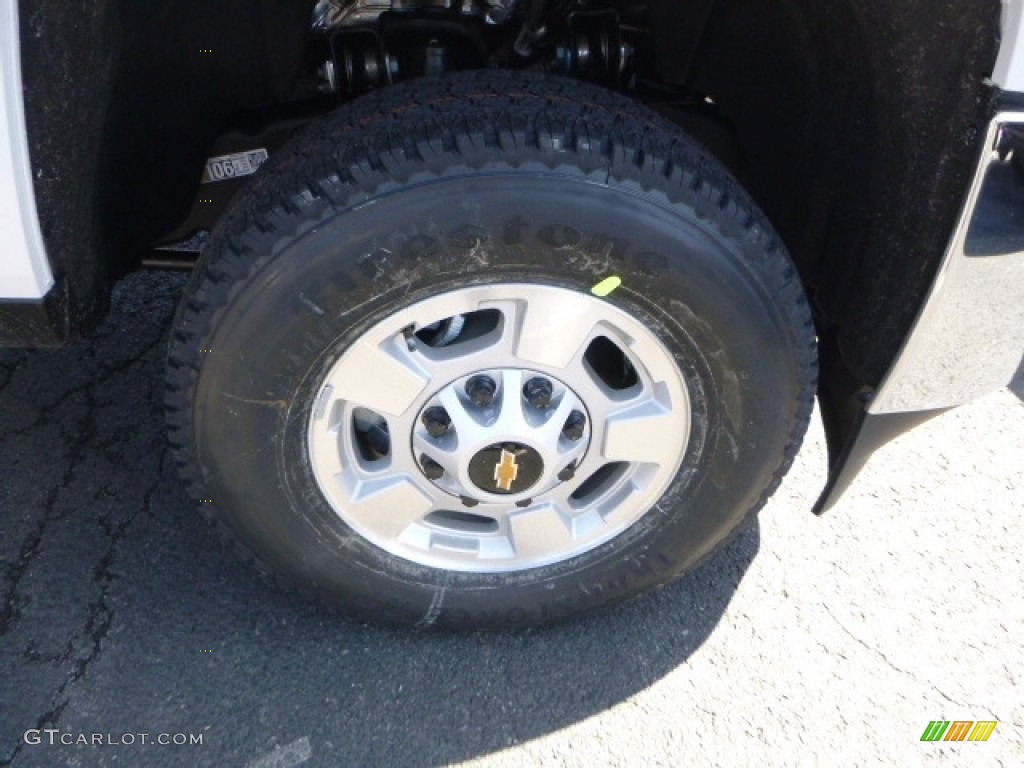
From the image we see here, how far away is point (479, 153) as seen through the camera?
5.12 feet

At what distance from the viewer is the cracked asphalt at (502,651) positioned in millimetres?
1938

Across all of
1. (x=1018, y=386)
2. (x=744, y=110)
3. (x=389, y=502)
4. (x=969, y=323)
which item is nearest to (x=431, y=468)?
(x=389, y=502)

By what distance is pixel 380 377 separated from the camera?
1724mm

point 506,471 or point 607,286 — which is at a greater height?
point 607,286

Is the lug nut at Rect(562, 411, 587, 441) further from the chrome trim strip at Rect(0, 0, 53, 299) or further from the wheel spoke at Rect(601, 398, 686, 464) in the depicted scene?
the chrome trim strip at Rect(0, 0, 53, 299)

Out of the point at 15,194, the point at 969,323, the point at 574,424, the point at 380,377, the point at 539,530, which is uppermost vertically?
the point at 15,194

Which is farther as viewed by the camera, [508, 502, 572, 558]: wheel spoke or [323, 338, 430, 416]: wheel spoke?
[508, 502, 572, 558]: wheel spoke

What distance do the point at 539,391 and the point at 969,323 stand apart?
2.50 ft

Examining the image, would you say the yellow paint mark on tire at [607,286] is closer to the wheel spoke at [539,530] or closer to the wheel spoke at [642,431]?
the wheel spoke at [642,431]

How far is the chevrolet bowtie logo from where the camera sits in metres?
1.85

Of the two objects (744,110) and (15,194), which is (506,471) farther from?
(744,110)

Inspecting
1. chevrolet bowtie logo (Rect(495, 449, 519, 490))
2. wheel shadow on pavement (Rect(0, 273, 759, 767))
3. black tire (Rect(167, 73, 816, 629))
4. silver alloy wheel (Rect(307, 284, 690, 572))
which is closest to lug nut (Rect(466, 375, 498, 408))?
silver alloy wheel (Rect(307, 284, 690, 572))

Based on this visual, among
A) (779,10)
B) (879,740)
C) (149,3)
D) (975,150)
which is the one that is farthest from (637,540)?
(149,3)

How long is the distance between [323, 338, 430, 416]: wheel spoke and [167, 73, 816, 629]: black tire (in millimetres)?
41
